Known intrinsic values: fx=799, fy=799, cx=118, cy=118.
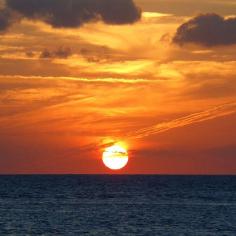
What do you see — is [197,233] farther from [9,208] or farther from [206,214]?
[9,208]

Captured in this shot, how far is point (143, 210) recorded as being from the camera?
112938mm

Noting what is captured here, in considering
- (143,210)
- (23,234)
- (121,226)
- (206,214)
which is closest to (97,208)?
(143,210)

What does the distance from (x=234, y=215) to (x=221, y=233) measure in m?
23.5

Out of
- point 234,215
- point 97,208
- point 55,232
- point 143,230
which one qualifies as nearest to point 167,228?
point 143,230

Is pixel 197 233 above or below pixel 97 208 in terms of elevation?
below

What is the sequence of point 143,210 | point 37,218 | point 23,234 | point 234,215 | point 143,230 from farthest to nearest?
1. point 143,210
2. point 234,215
3. point 37,218
4. point 143,230
5. point 23,234

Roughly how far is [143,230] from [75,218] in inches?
647

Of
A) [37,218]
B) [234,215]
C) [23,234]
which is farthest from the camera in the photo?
[234,215]

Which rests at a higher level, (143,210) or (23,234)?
(143,210)

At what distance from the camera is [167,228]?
86500mm

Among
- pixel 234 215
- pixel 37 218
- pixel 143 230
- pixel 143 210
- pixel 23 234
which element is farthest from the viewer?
pixel 143 210

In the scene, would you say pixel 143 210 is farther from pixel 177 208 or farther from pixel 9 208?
pixel 9 208

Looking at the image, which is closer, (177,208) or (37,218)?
(37,218)

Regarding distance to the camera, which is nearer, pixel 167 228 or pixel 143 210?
pixel 167 228
